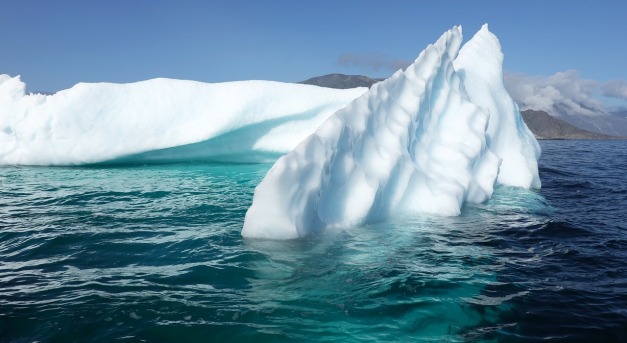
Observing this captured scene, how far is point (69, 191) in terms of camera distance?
366 inches

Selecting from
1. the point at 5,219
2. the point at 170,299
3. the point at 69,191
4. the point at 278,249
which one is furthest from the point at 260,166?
the point at 170,299

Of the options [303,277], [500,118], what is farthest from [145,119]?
[303,277]

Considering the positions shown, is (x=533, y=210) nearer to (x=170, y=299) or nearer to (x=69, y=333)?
(x=170, y=299)

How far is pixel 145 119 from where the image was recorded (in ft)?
42.1

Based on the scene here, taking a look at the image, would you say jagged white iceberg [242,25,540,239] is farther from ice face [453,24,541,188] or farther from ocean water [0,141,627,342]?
ocean water [0,141,627,342]

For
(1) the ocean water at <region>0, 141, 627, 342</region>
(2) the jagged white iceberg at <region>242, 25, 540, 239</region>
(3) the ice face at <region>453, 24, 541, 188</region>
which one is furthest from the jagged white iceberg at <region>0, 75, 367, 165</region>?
(2) the jagged white iceberg at <region>242, 25, 540, 239</region>

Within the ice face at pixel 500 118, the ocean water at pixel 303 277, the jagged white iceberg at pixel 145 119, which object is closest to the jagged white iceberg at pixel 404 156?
the ice face at pixel 500 118

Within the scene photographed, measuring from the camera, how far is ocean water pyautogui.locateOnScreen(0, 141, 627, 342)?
3.59m

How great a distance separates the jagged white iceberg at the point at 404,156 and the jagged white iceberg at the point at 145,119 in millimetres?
5094

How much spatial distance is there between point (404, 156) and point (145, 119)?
330 inches

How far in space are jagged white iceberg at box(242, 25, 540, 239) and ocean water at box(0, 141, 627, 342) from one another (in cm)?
36

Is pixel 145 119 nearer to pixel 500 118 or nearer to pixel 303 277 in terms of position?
pixel 500 118

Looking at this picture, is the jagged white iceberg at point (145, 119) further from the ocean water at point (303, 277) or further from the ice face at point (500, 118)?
the ocean water at point (303, 277)

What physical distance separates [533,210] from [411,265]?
4.50 m
